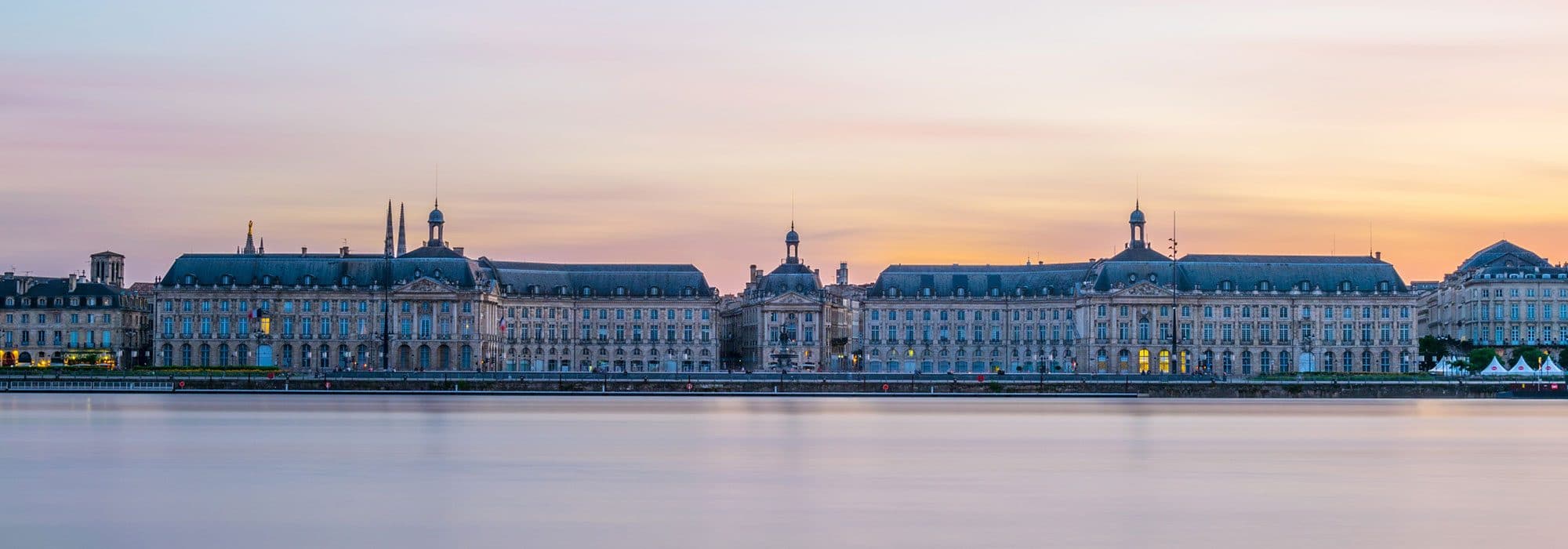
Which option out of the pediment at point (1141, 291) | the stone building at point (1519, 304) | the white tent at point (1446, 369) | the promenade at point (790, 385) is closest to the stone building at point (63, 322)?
the promenade at point (790, 385)

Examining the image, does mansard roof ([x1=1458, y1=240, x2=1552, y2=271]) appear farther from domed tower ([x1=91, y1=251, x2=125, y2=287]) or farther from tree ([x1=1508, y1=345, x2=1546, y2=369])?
domed tower ([x1=91, y1=251, x2=125, y2=287])

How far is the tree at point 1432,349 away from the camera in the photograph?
17125 centimetres

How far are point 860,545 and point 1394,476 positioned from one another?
20144 millimetres

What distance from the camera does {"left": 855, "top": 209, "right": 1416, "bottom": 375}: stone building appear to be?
539ft

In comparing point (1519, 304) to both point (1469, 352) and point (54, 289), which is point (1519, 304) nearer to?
point (1469, 352)

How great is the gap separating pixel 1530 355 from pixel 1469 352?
14.1 meters

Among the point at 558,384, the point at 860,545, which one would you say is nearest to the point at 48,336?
the point at 558,384

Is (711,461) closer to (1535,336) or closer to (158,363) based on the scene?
(158,363)

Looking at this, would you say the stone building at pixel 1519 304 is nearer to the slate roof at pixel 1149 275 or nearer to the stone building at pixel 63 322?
the slate roof at pixel 1149 275

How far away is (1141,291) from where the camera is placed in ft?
535

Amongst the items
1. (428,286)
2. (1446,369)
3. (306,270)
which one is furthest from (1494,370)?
(306,270)

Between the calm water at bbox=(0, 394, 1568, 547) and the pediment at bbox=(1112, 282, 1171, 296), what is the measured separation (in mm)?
77496

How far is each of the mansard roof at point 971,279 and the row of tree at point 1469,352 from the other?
86.2ft

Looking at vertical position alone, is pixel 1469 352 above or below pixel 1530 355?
above
